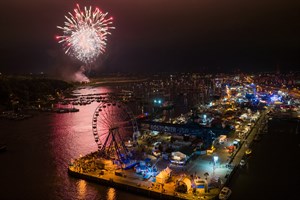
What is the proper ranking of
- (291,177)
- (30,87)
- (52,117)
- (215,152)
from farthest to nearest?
(30,87) → (52,117) → (215,152) → (291,177)

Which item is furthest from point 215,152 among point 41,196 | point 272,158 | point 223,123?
point 41,196

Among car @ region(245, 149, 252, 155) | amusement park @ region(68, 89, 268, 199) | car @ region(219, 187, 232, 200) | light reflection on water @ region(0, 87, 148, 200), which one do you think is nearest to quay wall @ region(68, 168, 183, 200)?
amusement park @ region(68, 89, 268, 199)

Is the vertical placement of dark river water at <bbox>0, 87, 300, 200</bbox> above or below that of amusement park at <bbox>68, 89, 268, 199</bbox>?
below

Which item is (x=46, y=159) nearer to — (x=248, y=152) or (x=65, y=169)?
(x=65, y=169)

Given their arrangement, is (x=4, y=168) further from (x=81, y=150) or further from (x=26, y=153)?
(x=81, y=150)

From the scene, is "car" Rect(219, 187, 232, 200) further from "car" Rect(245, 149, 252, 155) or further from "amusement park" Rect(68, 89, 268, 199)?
"car" Rect(245, 149, 252, 155)

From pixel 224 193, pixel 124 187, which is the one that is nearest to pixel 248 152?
pixel 224 193

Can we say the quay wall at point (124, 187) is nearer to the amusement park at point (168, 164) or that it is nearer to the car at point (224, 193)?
the amusement park at point (168, 164)

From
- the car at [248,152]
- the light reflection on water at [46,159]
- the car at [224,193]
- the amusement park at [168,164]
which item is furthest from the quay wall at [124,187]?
the car at [248,152]
